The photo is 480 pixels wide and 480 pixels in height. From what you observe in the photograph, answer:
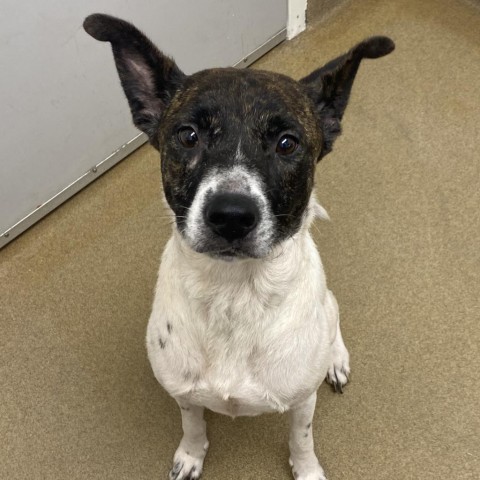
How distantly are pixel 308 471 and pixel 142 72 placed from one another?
1607mm

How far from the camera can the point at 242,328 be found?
1771 millimetres

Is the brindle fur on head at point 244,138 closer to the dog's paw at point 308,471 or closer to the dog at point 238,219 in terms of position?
the dog at point 238,219

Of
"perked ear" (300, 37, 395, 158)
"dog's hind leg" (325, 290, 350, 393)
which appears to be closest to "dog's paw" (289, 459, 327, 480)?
"dog's hind leg" (325, 290, 350, 393)

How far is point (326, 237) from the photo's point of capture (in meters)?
3.02

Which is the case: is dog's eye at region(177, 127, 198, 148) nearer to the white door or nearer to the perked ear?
the perked ear

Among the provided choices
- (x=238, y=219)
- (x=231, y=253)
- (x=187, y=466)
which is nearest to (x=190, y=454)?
(x=187, y=466)

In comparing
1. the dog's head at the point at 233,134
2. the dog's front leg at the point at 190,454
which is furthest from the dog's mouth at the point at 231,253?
the dog's front leg at the point at 190,454

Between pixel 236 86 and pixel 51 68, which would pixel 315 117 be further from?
pixel 51 68

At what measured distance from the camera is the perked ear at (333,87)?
1.70m

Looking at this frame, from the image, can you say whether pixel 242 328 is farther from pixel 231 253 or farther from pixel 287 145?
pixel 287 145

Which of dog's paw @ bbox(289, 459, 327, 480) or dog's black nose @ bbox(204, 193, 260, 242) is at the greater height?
dog's black nose @ bbox(204, 193, 260, 242)

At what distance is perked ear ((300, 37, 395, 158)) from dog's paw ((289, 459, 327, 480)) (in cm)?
123

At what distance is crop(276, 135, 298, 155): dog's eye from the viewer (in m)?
1.63

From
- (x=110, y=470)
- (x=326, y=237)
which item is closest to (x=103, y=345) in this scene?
(x=110, y=470)
